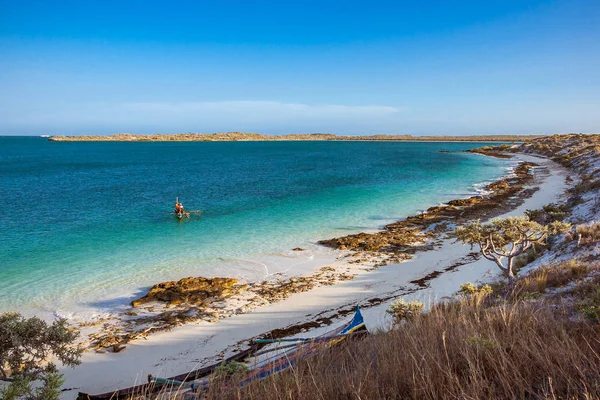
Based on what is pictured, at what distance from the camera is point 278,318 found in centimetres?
1115

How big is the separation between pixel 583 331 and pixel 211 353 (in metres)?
7.90

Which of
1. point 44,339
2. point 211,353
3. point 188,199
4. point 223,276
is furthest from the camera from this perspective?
point 188,199

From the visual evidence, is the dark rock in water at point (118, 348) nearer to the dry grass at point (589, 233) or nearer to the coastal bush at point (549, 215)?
the dry grass at point (589, 233)

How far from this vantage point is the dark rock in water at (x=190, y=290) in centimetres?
1233

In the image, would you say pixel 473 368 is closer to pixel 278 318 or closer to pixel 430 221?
pixel 278 318

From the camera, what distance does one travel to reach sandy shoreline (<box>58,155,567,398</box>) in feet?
27.8

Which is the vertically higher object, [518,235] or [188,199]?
[518,235]

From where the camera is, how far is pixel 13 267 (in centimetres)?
1523

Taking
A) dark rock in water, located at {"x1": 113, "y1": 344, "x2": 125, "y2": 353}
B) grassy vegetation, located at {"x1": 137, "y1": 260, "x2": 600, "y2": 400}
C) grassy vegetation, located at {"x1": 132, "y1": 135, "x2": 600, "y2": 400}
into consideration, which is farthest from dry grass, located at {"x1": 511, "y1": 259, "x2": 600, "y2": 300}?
dark rock in water, located at {"x1": 113, "y1": 344, "x2": 125, "y2": 353}

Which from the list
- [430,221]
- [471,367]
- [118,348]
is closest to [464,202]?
[430,221]

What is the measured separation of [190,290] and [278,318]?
3748 millimetres

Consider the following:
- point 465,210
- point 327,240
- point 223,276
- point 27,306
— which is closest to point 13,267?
point 27,306

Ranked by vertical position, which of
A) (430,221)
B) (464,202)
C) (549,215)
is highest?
(549,215)

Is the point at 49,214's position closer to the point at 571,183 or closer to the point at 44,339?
the point at 44,339
